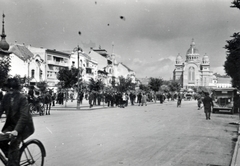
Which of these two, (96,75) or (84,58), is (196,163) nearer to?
(84,58)

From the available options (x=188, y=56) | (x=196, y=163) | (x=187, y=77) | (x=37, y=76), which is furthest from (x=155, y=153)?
(x=188, y=56)

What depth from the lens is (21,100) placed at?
4.84 metres

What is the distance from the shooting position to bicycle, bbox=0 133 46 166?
4.96m

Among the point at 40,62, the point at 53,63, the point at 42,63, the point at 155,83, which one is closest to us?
the point at 40,62

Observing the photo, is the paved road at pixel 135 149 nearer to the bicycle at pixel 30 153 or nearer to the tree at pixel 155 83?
the bicycle at pixel 30 153

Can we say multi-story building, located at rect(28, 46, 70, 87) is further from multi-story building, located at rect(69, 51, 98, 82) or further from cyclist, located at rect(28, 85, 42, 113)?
cyclist, located at rect(28, 85, 42, 113)

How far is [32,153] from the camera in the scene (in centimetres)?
529

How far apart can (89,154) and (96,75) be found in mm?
75139

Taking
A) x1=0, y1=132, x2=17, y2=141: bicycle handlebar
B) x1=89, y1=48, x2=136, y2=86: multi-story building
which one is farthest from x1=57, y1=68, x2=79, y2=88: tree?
x1=89, y1=48, x2=136, y2=86: multi-story building

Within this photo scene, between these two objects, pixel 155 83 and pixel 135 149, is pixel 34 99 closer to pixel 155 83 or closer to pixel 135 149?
pixel 135 149

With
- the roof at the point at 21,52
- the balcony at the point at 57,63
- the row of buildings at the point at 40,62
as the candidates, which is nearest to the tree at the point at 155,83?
the row of buildings at the point at 40,62

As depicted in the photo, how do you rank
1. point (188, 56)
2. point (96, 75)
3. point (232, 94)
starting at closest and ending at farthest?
point (232, 94) < point (96, 75) < point (188, 56)

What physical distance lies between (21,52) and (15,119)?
5521 cm

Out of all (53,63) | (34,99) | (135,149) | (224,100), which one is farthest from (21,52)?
(135,149)
